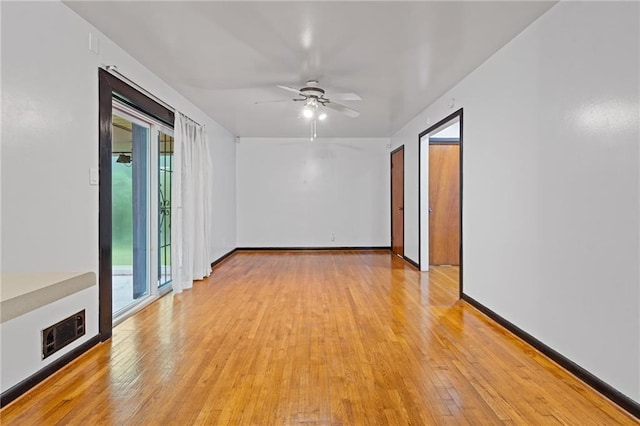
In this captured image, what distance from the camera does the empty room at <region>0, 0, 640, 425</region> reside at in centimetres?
203

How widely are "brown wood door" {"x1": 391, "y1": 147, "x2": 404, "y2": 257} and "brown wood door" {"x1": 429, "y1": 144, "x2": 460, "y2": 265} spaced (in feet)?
2.68

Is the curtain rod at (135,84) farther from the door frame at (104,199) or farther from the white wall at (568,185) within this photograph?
the white wall at (568,185)

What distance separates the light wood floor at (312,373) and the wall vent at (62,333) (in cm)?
17

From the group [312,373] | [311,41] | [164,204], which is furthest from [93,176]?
[312,373]

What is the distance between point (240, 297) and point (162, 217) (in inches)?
53.0

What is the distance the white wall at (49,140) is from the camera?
2111 mm

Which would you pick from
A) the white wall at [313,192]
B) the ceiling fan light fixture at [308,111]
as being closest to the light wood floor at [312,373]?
the ceiling fan light fixture at [308,111]

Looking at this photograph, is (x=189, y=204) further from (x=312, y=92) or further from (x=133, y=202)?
(x=312, y=92)

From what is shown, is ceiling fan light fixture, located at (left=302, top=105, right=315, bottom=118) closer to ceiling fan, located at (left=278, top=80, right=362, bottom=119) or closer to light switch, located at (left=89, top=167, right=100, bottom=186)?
ceiling fan, located at (left=278, top=80, right=362, bottom=119)

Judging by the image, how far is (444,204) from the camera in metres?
6.42

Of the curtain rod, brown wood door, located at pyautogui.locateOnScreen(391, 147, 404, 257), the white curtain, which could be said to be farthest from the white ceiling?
brown wood door, located at pyautogui.locateOnScreen(391, 147, 404, 257)

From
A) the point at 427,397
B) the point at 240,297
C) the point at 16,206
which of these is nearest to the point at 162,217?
the point at 240,297

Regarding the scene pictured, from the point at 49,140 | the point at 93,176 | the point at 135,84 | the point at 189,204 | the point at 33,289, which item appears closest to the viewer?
the point at 33,289

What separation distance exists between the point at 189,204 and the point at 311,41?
8.42 ft
